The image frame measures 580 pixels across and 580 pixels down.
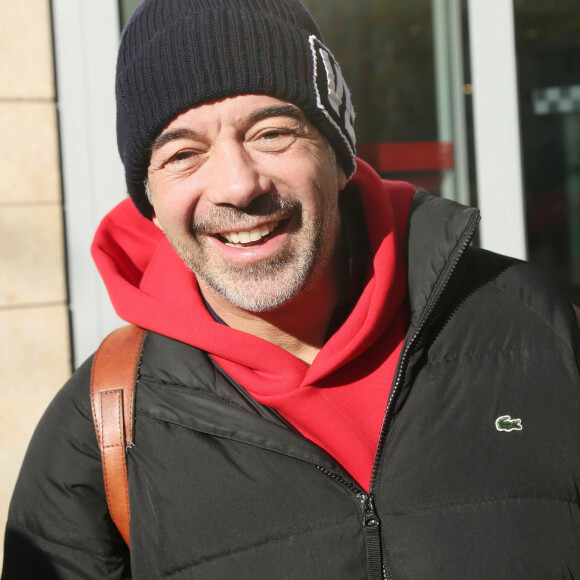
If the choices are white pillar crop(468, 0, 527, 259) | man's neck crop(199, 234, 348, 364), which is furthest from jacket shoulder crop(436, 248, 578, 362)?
white pillar crop(468, 0, 527, 259)

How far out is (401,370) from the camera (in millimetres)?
1589

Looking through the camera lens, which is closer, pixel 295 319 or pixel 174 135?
pixel 174 135

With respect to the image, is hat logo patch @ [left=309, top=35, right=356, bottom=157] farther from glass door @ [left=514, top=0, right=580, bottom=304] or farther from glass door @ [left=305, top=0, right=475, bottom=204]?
glass door @ [left=514, top=0, right=580, bottom=304]

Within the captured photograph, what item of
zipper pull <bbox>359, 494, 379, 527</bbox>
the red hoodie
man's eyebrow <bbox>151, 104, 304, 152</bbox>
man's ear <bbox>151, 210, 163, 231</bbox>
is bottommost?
zipper pull <bbox>359, 494, 379, 527</bbox>

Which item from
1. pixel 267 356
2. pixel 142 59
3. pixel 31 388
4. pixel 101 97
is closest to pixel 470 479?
pixel 267 356

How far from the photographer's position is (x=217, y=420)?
1.56 metres

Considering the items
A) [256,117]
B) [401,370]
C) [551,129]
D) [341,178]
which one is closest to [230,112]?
[256,117]

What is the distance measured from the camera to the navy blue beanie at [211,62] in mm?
1712

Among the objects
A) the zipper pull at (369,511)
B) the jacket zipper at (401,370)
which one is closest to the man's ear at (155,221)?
the jacket zipper at (401,370)

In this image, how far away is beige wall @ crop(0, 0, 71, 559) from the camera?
287 centimetres

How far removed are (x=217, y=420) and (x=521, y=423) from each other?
2.20 feet

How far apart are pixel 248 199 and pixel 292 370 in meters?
0.42

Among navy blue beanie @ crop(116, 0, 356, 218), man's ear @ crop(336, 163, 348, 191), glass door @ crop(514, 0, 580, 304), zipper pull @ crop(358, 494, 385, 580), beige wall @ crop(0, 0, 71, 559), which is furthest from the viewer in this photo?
glass door @ crop(514, 0, 580, 304)

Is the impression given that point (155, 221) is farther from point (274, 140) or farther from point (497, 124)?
point (497, 124)
